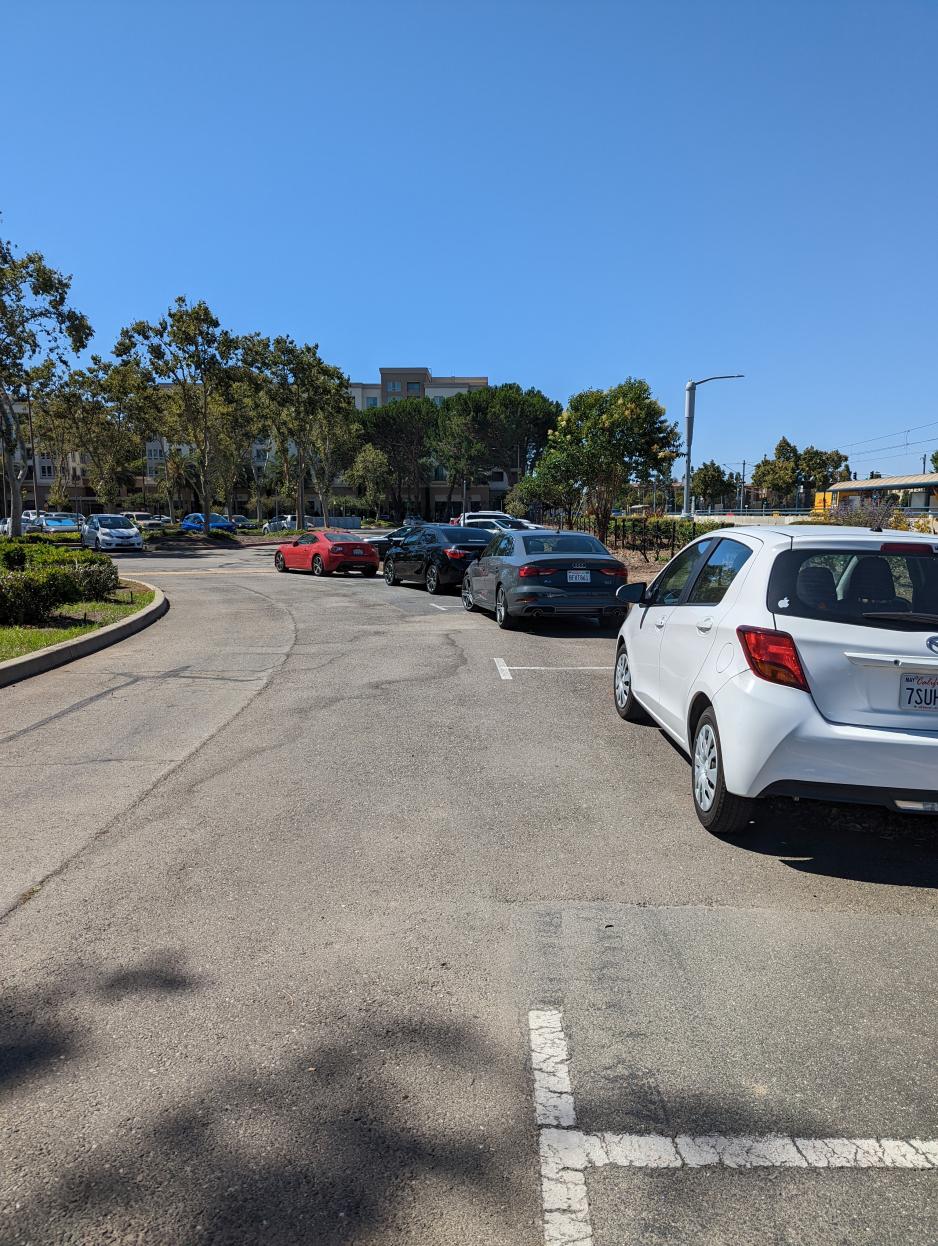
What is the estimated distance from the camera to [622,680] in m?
7.46

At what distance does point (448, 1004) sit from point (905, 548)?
311 cm

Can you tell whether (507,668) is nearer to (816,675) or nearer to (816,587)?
(816,587)

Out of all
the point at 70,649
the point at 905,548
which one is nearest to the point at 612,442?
the point at 70,649

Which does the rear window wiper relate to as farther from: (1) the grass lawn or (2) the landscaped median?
(1) the grass lawn

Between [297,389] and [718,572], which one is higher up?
[297,389]

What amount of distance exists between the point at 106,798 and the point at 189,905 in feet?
5.84

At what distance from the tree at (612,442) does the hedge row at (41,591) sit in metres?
16.4

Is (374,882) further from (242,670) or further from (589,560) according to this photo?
(589,560)

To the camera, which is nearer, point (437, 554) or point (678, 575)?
point (678, 575)

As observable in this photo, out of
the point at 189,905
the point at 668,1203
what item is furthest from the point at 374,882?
the point at 668,1203

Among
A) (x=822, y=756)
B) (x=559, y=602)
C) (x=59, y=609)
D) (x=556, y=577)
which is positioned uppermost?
(x=556, y=577)

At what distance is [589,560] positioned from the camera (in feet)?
40.7

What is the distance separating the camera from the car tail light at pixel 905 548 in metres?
4.45

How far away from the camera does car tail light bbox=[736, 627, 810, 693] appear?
4160mm
